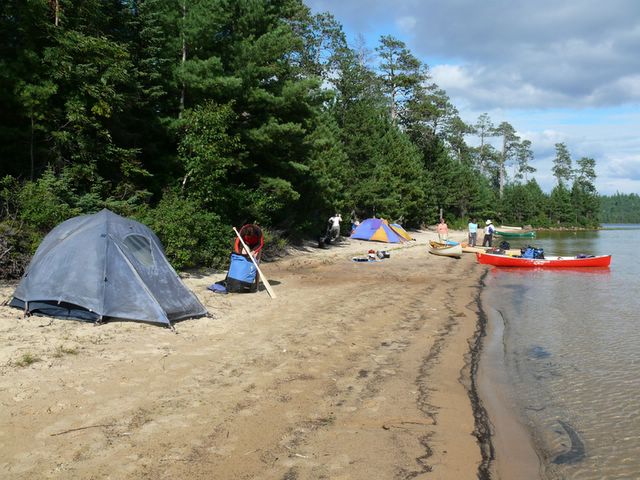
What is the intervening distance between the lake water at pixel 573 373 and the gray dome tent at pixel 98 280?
5.59 m

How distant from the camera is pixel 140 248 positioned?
29.0 ft

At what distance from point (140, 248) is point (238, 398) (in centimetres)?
417

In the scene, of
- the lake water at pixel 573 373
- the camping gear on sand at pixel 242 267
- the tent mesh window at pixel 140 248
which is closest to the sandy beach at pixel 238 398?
the lake water at pixel 573 373

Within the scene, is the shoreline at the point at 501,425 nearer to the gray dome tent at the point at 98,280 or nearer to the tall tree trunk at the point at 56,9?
the gray dome tent at the point at 98,280

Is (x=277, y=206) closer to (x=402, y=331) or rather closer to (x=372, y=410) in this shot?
(x=402, y=331)

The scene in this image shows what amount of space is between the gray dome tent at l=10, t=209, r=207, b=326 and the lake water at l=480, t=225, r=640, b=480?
220 inches

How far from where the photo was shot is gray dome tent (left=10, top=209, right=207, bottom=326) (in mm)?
8125

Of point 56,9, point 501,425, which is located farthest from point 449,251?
point 501,425

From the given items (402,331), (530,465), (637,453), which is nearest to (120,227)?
(402,331)

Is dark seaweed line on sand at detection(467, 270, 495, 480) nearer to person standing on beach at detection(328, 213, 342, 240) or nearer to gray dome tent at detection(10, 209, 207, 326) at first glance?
gray dome tent at detection(10, 209, 207, 326)

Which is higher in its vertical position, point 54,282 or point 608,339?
point 54,282

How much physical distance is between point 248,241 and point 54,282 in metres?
5.29

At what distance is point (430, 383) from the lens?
22.5 ft

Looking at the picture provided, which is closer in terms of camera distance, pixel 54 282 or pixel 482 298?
pixel 54 282
